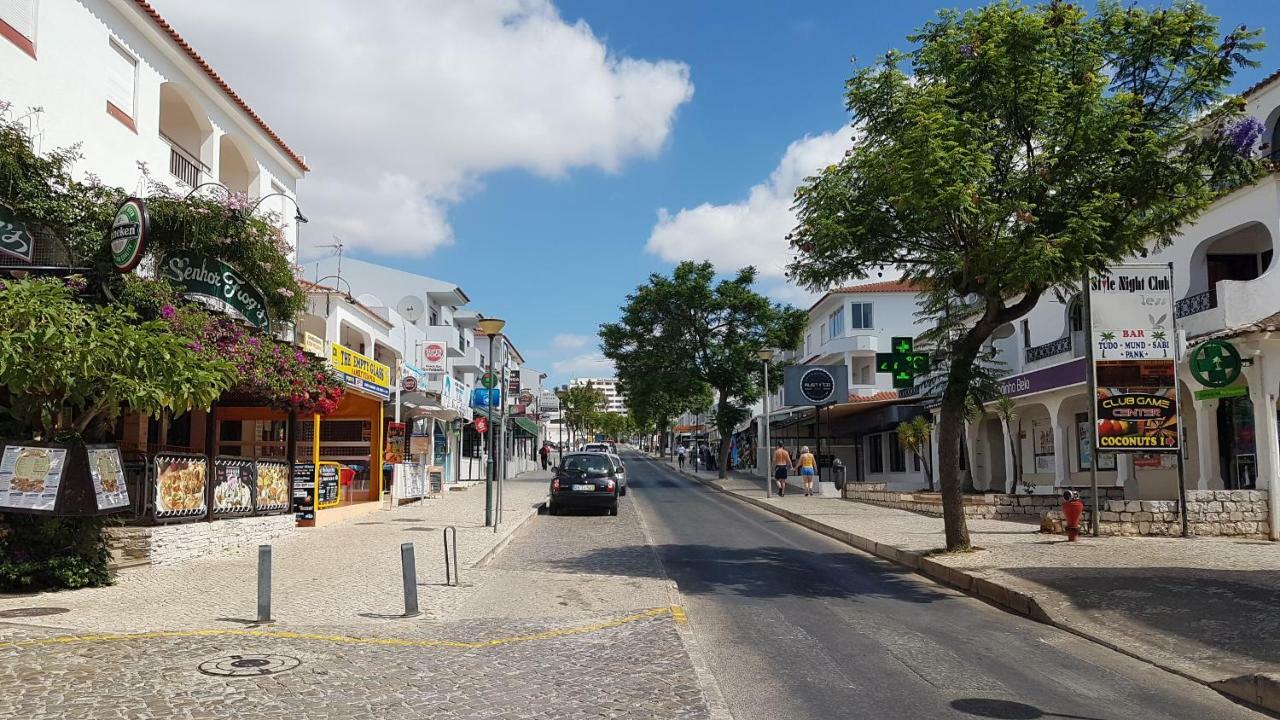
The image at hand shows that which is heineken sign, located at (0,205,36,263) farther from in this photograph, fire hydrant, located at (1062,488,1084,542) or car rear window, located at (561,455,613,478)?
fire hydrant, located at (1062,488,1084,542)

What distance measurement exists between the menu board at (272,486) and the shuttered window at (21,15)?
293 inches

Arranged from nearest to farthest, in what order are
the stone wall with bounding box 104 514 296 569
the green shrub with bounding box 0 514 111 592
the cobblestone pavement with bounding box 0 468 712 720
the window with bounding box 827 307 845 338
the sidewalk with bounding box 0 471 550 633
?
the cobblestone pavement with bounding box 0 468 712 720 < the sidewalk with bounding box 0 471 550 633 < the green shrub with bounding box 0 514 111 592 < the stone wall with bounding box 104 514 296 569 < the window with bounding box 827 307 845 338

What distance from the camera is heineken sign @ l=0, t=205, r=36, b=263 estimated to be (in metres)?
10.9

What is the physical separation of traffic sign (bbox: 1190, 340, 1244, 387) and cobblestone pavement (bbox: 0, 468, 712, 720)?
10.9m

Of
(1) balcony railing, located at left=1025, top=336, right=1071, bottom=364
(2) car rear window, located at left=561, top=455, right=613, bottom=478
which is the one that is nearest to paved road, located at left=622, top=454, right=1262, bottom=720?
(2) car rear window, located at left=561, top=455, right=613, bottom=478

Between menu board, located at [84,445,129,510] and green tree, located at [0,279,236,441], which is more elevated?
green tree, located at [0,279,236,441]

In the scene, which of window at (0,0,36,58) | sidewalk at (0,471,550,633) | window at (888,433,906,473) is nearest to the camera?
sidewalk at (0,471,550,633)

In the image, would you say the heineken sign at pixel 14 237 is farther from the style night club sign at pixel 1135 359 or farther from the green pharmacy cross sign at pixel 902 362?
the green pharmacy cross sign at pixel 902 362

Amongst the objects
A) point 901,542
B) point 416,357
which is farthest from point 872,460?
point 901,542

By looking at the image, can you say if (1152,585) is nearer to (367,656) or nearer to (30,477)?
(367,656)

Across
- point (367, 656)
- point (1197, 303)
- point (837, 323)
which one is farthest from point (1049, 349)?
point (367, 656)

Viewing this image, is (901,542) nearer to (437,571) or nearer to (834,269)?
(834,269)

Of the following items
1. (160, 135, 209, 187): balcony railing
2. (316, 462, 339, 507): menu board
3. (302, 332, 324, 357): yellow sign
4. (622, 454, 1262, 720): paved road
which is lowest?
(622, 454, 1262, 720): paved road

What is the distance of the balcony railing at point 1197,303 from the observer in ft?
61.4
